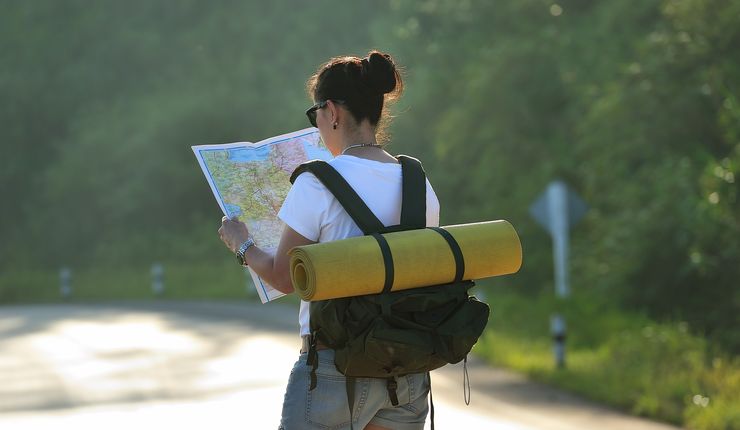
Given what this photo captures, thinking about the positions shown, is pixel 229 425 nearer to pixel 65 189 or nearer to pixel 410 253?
pixel 410 253

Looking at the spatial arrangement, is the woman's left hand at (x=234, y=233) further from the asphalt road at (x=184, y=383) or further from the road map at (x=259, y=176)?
the asphalt road at (x=184, y=383)

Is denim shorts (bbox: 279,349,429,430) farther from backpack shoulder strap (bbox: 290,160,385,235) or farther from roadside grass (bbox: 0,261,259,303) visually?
roadside grass (bbox: 0,261,259,303)

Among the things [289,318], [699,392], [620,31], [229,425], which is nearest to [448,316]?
[229,425]

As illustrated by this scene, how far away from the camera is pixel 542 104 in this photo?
26625 millimetres

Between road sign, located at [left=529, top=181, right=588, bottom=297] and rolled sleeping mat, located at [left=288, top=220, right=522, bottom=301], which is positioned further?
road sign, located at [left=529, top=181, right=588, bottom=297]

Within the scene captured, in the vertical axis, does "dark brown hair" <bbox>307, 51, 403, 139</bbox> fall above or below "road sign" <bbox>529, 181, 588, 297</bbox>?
below

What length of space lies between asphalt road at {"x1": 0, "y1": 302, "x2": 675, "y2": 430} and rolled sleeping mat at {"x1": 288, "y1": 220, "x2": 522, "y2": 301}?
642 centimetres

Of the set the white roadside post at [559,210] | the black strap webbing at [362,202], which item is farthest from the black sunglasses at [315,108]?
the white roadside post at [559,210]

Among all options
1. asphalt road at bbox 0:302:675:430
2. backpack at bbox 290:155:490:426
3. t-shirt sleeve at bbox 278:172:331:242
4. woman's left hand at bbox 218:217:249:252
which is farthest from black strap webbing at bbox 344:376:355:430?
asphalt road at bbox 0:302:675:430

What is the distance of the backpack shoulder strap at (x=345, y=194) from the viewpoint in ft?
11.3

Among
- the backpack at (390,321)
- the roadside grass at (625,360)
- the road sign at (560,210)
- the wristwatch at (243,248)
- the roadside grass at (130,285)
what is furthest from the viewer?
the roadside grass at (130,285)

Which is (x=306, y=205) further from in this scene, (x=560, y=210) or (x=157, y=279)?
(x=157, y=279)

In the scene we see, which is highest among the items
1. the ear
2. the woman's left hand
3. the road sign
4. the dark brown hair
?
the road sign

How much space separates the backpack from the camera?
3.41 m
